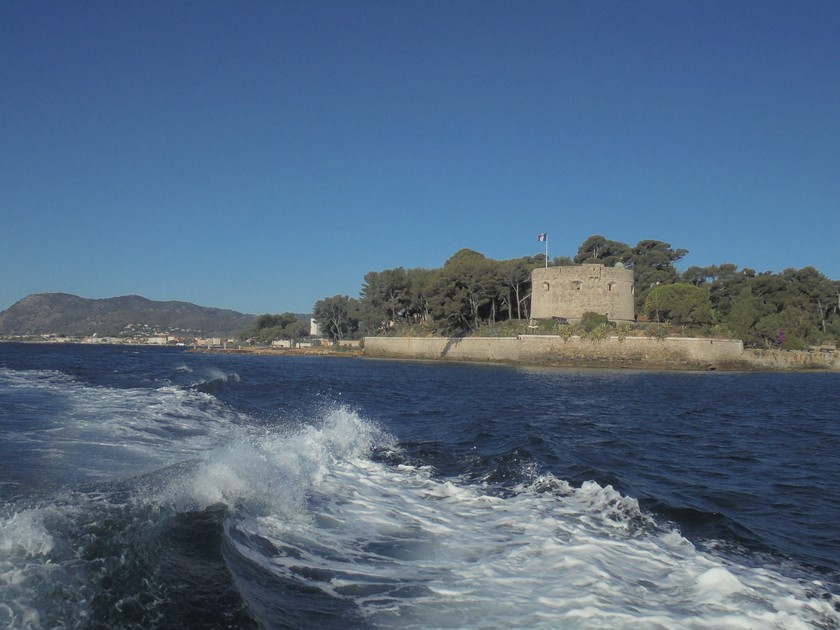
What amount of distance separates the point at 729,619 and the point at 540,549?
1.24 meters

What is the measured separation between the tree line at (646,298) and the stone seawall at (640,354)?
1.40 meters

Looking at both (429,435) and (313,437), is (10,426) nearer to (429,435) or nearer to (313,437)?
(313,437)

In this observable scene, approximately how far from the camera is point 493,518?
498cm

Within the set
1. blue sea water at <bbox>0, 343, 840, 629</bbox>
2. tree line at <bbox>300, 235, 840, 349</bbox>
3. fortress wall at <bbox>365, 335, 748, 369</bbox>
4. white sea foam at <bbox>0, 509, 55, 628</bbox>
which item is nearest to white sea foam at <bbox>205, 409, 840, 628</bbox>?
blue sea water at <bbox>0, 343, 840, 629</bbox>

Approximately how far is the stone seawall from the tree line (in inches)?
55.1

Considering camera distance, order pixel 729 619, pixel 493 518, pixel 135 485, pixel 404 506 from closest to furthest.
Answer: pixel 729 619 → pixel 135 485 → pixel 493 518 → pixel 404 506

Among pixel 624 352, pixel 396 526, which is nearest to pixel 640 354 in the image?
pixel 624 352

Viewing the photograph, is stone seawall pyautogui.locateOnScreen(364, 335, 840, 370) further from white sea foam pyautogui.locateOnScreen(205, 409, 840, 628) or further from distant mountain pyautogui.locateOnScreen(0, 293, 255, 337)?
distant mountain pyautogui.locateOnScreen(0, 293, 255, 337)

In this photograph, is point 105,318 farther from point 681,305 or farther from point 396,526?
point 396,526

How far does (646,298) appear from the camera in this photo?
157ft

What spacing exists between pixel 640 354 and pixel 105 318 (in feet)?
464

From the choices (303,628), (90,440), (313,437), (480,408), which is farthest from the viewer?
(480,408)

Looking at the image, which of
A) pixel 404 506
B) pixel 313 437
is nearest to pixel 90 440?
pixel 313 437

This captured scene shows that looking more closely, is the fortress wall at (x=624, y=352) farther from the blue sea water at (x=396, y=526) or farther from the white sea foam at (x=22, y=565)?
the white sea foam at (x=22, y=565)
